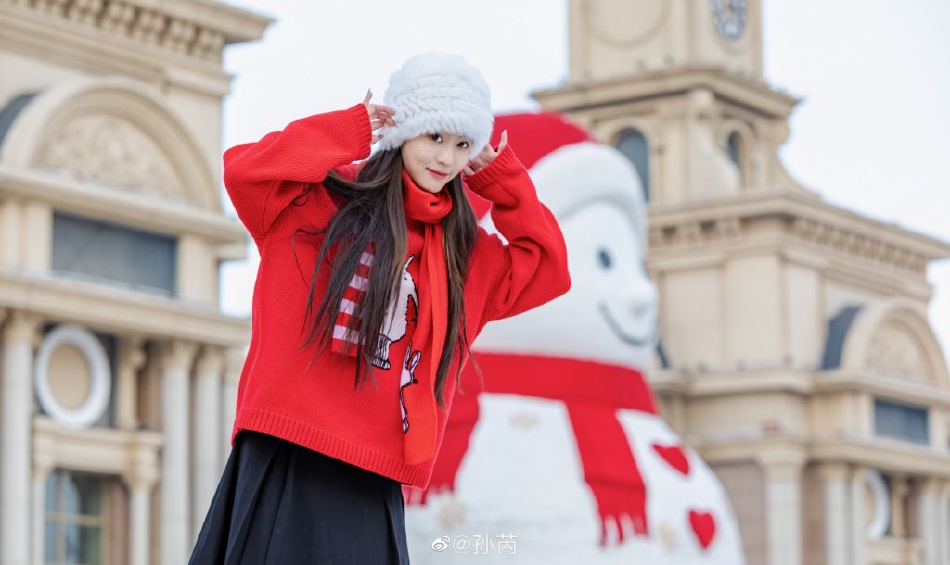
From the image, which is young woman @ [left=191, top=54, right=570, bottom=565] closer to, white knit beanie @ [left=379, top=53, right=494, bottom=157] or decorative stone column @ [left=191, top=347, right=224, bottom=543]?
white knit beanie @ [left=379, top=53, right=494, bottom=157]

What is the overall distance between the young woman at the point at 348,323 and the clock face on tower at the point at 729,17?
61.4 ft

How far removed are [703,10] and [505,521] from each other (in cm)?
1313

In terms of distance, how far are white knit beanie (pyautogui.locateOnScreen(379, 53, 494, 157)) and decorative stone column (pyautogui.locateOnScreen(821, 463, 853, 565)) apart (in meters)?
17.2

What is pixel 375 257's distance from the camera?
2676 mm

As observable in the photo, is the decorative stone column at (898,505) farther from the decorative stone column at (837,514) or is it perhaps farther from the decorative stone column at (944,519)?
the decorative stone column at (837,514)

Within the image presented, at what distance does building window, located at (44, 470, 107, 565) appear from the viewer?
1316 centimetres

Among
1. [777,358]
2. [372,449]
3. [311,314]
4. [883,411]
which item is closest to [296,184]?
[311,314]

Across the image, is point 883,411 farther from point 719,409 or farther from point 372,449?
point 372,449

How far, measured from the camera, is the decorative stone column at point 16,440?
40.7ft

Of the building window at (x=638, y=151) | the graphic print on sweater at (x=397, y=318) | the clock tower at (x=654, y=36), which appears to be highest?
the clock tower at (x=654, y=36)

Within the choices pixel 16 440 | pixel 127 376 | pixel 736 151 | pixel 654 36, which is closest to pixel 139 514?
pixel 127 376

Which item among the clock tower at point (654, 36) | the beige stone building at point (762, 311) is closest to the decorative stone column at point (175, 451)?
the beige stone building at point (762, 311)

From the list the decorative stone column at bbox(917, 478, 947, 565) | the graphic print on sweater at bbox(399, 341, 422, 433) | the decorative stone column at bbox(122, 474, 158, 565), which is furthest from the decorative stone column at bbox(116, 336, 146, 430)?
the graphic print on sweater at bbox(399, 341, 422, 433)

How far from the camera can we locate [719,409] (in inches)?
781
